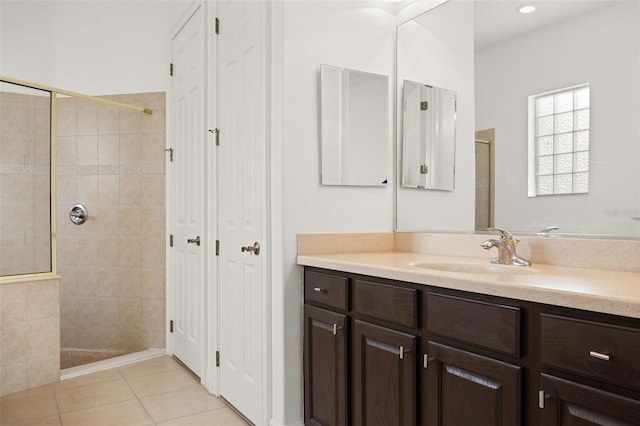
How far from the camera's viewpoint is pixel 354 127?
7.34 ft

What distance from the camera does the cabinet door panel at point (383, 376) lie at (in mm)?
1508

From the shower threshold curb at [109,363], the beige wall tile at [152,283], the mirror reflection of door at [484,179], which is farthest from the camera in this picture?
the beige wall tile at [152,283]

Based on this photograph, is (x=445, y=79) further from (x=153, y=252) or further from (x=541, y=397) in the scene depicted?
(x=153, y=252)

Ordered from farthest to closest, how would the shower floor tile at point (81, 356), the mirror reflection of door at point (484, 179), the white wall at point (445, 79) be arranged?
the shower floor tile at point (81, 356) → the white wall at point (445, 79) → the mirror reflection of door at point (484, 179)

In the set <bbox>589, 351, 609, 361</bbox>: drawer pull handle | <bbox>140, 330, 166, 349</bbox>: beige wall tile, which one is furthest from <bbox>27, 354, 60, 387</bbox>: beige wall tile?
<bbox>589, 351, 609, 361</bbox>: drawer pull handle

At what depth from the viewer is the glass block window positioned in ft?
5.35

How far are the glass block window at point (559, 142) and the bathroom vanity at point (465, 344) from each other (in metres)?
0.32

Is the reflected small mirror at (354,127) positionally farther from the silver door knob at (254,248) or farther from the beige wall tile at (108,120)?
the beige wall tile at (108,120)

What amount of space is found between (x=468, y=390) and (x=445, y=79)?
57.8 inches

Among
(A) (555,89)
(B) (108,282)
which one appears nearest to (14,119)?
(B) (108,282)

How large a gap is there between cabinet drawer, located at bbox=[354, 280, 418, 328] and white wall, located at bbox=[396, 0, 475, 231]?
0.65 meters

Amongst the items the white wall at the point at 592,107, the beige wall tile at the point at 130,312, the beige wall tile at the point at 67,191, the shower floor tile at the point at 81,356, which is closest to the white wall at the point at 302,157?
the white wall at the point at 592,107

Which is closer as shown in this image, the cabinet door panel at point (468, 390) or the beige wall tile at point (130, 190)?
the cabinet door panel at point (468, 390)

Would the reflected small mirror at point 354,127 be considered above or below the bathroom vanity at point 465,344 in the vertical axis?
above
